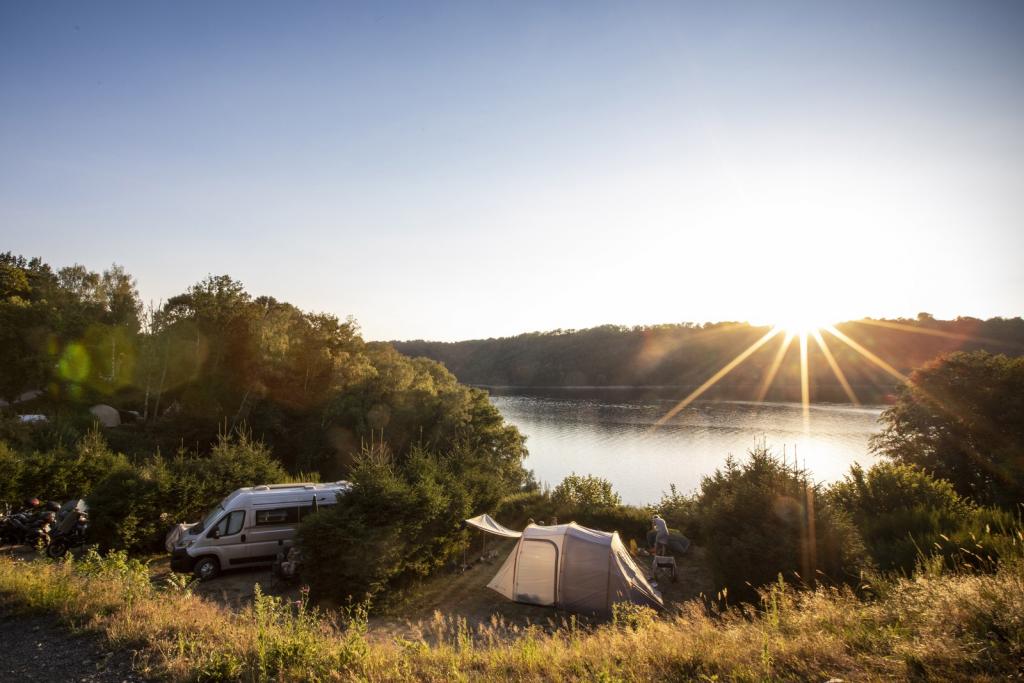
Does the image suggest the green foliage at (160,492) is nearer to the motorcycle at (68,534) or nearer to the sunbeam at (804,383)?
the motorcycle at (68,534)

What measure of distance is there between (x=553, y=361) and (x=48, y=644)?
384 ft

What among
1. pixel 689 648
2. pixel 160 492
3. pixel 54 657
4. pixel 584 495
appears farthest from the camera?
pixel 584 495

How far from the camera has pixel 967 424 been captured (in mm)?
20938

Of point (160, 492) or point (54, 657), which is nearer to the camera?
point (54, 657)

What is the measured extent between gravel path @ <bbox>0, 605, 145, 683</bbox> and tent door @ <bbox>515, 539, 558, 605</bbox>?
7755mm

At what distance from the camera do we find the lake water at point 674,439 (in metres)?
37.2

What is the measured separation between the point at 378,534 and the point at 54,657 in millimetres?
6267

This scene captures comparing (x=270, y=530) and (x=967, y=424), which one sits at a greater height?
(x=967, y=424)

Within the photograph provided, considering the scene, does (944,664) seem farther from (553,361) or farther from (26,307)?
(553,361)

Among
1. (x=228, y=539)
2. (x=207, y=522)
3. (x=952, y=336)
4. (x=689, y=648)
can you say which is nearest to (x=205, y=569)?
(x=228, y=539)

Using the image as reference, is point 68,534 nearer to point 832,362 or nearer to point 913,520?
point 913,520

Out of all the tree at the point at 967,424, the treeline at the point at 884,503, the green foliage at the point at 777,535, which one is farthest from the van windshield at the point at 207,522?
the tree at the point at 967,424

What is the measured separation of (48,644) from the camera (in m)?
5.80

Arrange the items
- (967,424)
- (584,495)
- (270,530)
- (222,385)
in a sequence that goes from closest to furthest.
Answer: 1. (270,530)
2. (584,495)
3. (967,424)
4. (222,385)
